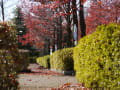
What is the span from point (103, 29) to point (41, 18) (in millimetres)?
20068

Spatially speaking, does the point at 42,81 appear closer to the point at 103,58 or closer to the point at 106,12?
the point at 103,58

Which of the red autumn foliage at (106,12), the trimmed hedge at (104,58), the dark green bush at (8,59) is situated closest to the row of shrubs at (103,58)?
the trimmed hedge at (104,58)

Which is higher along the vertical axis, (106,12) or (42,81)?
(106,12)

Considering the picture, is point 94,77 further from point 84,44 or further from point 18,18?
point 18,18

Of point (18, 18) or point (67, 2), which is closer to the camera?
point (67, 2)

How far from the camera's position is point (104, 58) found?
4758 mm

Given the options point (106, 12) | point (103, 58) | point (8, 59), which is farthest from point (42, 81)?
point (106, 12)

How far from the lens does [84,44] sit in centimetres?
642

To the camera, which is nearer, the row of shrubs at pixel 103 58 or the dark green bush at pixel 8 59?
the dark green bush at pixel 8 59

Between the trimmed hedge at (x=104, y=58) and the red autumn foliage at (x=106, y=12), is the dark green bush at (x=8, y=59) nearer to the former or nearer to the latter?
the trimmed hedge at (x=104, y=58)

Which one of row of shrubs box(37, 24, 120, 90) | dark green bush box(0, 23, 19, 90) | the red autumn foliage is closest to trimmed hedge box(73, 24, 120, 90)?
row of shrubs box(37, 24, 120, 90)

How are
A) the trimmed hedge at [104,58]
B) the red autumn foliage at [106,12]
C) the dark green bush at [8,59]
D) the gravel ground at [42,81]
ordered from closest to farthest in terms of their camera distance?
the dark green bush at [8,59], the trimmed hedge at [104,58], the gravel ground at [42,81], the red autumn foliage at [106,12]

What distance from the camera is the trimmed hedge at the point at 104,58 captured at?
14.0 ft

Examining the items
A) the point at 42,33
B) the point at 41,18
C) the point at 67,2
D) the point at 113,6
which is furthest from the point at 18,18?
the point at 67,2
